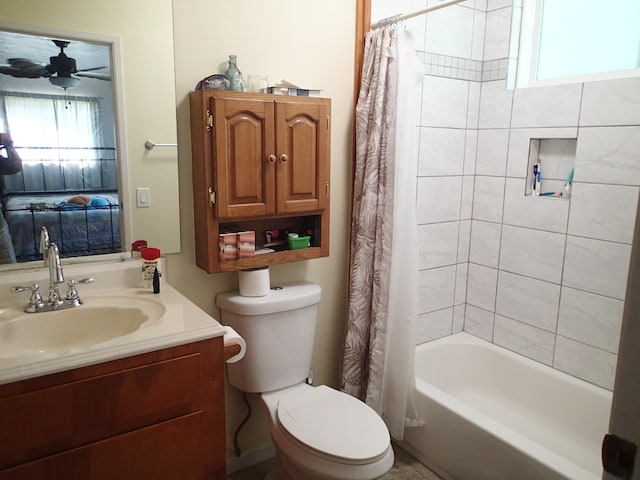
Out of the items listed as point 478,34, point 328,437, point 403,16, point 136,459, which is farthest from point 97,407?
point 478,34

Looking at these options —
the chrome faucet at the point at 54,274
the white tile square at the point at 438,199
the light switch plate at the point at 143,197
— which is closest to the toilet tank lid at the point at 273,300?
the light switch plate at the point at 143,197

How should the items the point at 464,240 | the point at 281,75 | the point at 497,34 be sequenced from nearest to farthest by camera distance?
the point at 281,75
the point at 497,34
the point at 464,240

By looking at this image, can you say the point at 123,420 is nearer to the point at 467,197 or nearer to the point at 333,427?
the point at 333,427

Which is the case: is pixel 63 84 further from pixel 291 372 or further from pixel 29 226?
pixel 291 372

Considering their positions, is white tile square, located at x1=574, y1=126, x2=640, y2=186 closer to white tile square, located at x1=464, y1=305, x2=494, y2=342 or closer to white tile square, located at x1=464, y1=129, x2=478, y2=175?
white tile square, located at x1=464, y1=129, x2=478, y2=175

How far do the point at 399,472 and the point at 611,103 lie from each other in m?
1.86

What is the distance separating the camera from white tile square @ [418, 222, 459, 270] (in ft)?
8.51

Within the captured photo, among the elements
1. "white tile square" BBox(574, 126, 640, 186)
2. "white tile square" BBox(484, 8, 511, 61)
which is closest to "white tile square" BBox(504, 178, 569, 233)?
"white tile square" BBox(574, 126, 640, 186)

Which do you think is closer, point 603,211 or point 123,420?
point 123,420

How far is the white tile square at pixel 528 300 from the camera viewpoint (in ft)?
7.92

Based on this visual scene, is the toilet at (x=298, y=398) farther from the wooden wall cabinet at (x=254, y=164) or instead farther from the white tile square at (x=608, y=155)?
the white tile square at (x=608, y=155)

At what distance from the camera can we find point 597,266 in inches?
86.8

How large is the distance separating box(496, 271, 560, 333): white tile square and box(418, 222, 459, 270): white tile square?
0.29 meters

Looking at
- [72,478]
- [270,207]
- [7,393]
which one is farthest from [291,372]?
[7,393]
